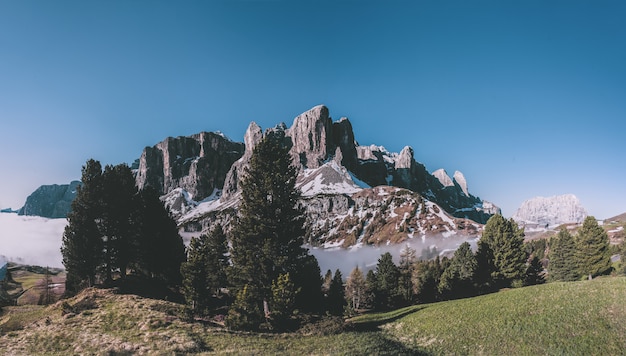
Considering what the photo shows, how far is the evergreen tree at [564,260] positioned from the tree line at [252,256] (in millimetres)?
1423

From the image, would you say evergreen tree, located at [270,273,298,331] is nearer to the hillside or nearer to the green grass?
the hillside

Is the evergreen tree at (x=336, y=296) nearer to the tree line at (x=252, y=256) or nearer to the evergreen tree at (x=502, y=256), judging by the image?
the tree line at (x=252, y=256)

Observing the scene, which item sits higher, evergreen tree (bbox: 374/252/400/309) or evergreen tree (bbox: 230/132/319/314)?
evergreen tree (bbox: 230/132/319/314)

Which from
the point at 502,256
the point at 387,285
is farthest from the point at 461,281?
the point at 387,285

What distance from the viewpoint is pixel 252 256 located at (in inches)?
1185

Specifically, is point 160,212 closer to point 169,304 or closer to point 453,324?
point 169,304

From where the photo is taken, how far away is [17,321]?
29656 millimetres

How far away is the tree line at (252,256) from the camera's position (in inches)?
1173

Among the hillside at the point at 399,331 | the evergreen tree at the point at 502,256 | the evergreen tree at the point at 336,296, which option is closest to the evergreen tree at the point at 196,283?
the hillside at the point at 399,331

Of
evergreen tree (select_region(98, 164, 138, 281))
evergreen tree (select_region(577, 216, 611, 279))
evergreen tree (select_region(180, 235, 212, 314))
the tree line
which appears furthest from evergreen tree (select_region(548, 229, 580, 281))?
evergreen tree (select_region(98, 164, 138, 281))

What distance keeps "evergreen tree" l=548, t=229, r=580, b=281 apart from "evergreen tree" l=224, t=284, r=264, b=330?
80326mm

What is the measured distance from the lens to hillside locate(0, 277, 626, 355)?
17.8 m

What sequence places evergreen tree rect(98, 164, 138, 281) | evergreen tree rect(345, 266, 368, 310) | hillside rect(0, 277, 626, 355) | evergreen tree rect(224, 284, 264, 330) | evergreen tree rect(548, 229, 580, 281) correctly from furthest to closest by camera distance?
evergreen tree rect(345, 266, 368, 310) → evergreen tree rect(548, 229, 580, 281) → evergreen tree rect(98, 164, 138, 281) → evergreen tree rect(224, 284, 264, 330) → hillside rect(0, 277, 626, 355)

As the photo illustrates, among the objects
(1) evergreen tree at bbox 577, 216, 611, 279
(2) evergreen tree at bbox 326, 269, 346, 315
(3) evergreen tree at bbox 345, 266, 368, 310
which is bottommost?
(3) evergreen tree at bbox 345, 266, 368, 310
